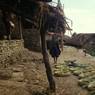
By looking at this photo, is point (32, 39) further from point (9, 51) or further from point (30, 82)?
point (30, 82)

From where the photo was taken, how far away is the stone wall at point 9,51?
46.4ft

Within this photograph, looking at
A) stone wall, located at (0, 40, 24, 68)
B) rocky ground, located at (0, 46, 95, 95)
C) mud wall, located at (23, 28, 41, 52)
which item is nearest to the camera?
rocky ground, located at (0, 46, 95, 95)

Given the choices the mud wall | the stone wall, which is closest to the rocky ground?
the stone wall

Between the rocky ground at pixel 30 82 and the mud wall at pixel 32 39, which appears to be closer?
the rocky ground at pixel 30 82

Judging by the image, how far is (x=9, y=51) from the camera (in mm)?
15398

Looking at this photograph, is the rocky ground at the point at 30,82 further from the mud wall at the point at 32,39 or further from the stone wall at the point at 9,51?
the mud wall at the point at 32,39

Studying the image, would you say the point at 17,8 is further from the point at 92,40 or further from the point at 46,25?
the point at 92,40

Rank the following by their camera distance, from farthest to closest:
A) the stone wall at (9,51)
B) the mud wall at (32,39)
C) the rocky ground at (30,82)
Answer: the mud wall at (32,39) < the stone wall at (9,51) < the rocky ground at (30,82)

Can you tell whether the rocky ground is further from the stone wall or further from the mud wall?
the mud wall

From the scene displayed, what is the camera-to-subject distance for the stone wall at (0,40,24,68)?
46.4 feet

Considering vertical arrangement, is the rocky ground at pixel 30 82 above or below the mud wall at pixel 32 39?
below

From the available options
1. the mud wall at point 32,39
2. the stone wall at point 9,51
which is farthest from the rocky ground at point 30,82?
the mud wall at point 32,39

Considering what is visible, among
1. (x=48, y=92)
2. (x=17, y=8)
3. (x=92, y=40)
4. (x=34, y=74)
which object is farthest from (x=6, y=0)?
(x=92, y=40)

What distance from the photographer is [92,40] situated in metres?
36.3
